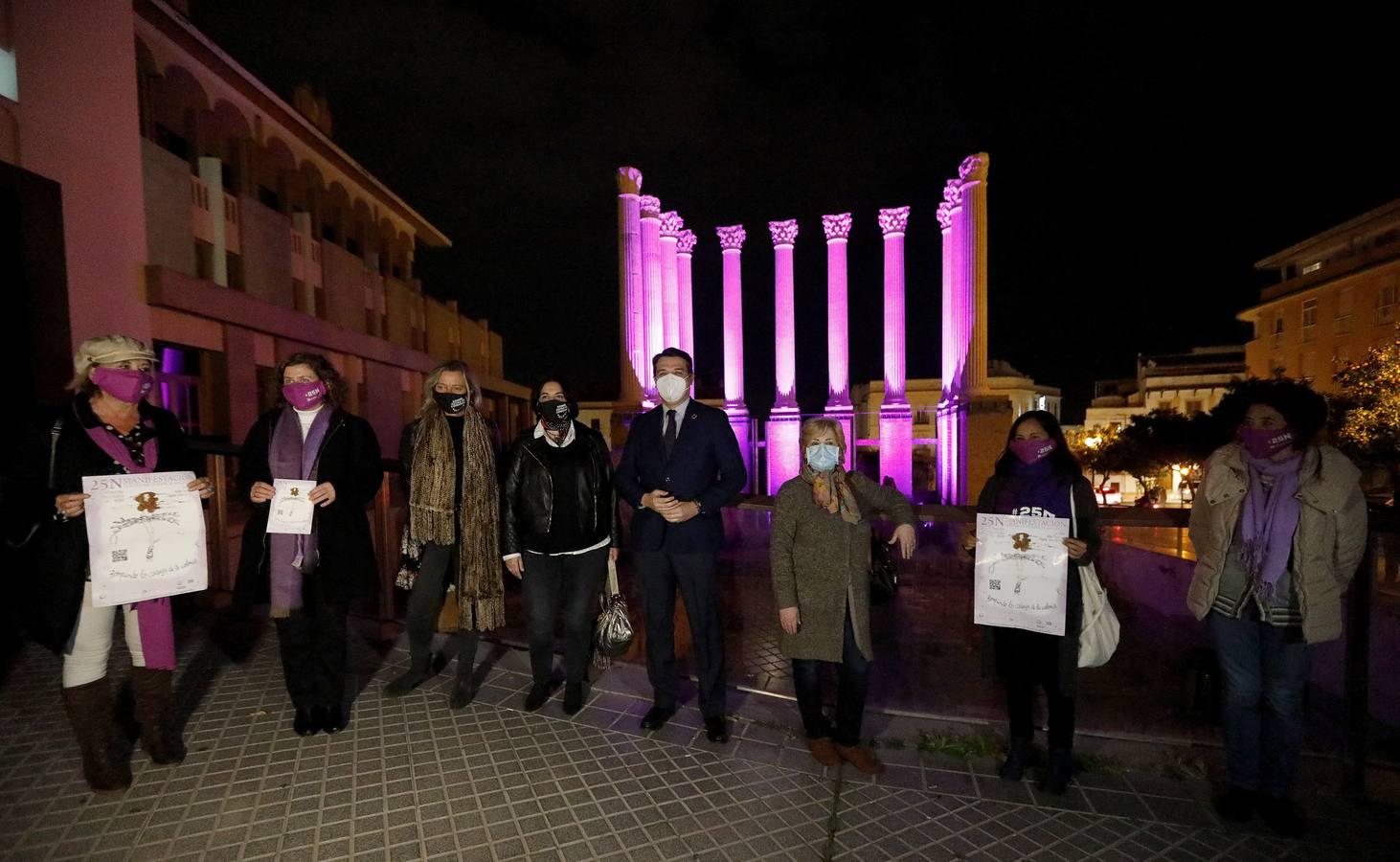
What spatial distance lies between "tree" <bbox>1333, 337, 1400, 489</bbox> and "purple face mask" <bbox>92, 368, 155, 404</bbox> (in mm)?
24848

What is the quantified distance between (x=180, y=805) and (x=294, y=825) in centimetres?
59

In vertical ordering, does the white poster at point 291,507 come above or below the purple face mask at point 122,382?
below

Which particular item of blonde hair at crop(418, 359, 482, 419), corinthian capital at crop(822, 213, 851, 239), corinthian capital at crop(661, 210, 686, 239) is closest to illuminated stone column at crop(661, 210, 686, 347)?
corinthian capital at crop(661, 210, 686, 239)

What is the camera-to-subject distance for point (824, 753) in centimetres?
327

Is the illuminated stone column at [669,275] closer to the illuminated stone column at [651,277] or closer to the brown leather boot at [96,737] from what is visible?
the illuminated stone column at [651,277]

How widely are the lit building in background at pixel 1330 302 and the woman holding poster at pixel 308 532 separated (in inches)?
1557

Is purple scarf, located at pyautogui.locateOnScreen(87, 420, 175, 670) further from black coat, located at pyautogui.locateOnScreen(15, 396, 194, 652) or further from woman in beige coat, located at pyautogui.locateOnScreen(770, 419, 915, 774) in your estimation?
woman in beige coat, located at pyautogui.locateOnScreen(770, 419, 915, 774)

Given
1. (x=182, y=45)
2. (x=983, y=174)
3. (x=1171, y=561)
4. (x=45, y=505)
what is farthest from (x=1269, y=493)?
(x=983, y=174)

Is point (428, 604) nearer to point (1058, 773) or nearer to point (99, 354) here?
point (99, 354)

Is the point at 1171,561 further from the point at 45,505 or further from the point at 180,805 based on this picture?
the point at 45,505

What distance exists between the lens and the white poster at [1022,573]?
3.05 m

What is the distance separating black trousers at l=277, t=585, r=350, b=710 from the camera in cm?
354

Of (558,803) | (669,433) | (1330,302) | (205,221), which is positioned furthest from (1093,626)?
(1330,302)

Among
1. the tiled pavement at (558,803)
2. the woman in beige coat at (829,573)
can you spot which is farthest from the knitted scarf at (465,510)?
the woman in beige coat at (829,573)
